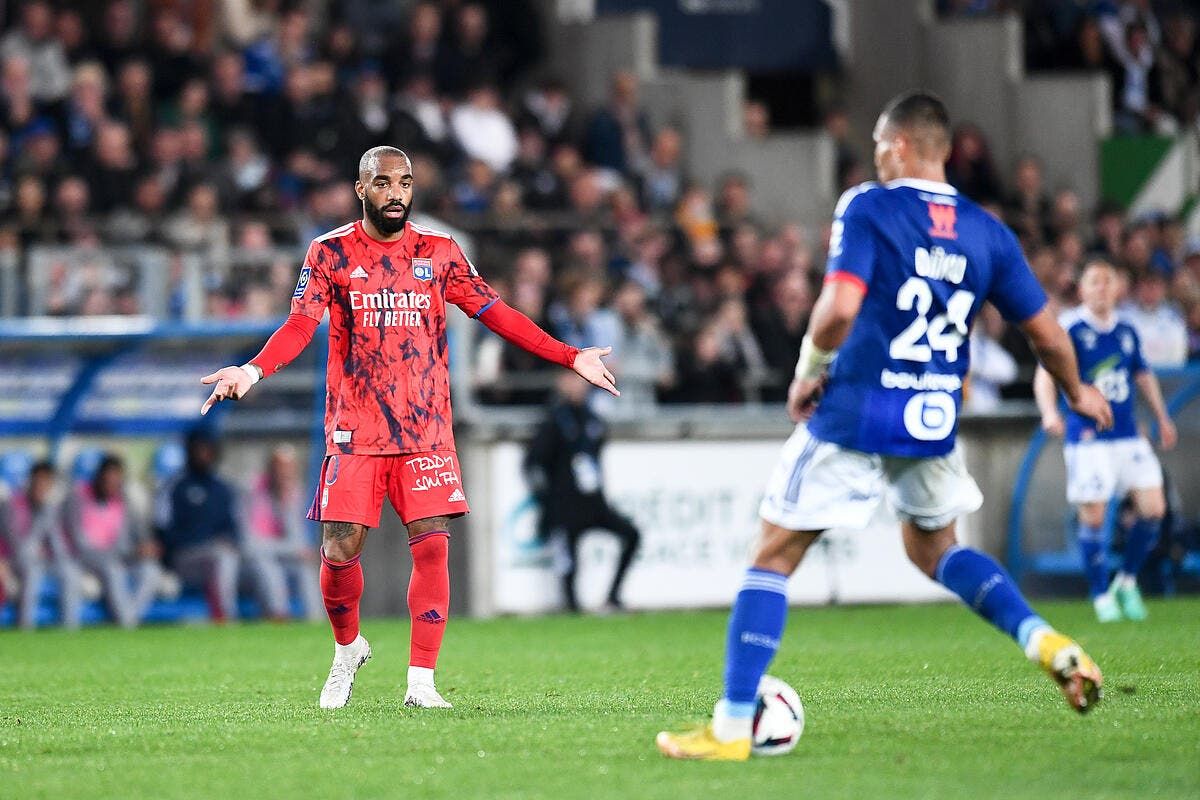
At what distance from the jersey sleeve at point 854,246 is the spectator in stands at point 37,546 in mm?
10362

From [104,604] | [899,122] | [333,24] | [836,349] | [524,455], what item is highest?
[333,24]

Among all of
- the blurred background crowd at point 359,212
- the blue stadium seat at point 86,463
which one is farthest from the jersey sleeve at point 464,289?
the blue stadium seat at point 86,463

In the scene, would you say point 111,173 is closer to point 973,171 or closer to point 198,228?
point 198,228

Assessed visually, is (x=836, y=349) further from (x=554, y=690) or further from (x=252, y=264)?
(x=252, y=264)

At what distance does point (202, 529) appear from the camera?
1590cm

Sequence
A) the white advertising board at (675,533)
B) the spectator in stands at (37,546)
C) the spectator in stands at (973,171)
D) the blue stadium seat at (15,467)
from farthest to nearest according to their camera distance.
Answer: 1. the spectator in stands at (973,171)
2. the white advertising board at (675,533)
3. the blue stadium seat at (15,467)
4. the spectator in stands at (37,546)

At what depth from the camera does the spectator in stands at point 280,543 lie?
16.0 m

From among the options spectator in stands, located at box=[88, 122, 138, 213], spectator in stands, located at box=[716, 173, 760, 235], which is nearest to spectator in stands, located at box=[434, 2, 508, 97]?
spectator in stands, located at box=[716, 173, 760, 235]

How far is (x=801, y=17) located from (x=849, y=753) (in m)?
17.8

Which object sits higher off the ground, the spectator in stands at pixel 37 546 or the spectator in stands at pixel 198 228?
the spectator in stands at pixel 198 228

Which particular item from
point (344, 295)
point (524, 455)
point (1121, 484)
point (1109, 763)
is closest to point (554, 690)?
point (344, 295)

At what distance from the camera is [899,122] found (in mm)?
6699

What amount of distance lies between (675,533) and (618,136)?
541 centimetres

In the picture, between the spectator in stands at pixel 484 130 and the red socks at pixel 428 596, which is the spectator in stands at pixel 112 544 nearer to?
the spectator in stands at pixel 484 130
